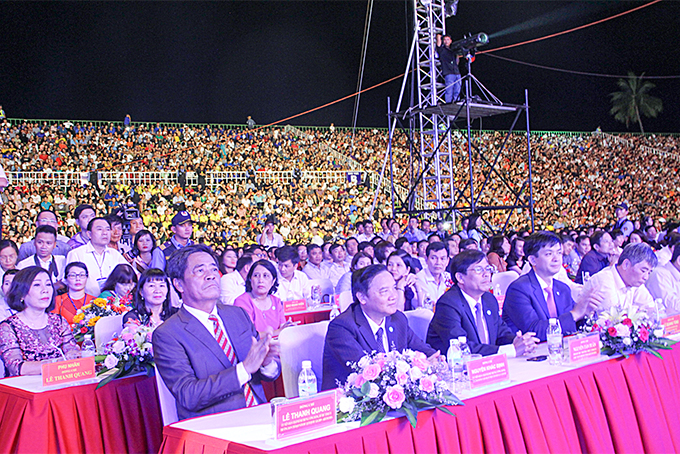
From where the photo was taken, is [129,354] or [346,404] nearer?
[346,404]

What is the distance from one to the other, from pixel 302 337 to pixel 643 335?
5.58 feet

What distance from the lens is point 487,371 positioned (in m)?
2.38

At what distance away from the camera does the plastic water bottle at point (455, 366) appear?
2.37 metres

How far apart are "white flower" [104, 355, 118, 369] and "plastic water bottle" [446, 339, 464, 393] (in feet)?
5.75

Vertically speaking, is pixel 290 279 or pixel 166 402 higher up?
pixel 290 279

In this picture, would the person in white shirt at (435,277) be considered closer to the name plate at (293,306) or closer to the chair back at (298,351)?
the name plate at (293,306)

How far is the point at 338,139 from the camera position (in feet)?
53.7

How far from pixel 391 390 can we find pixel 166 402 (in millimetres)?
1065

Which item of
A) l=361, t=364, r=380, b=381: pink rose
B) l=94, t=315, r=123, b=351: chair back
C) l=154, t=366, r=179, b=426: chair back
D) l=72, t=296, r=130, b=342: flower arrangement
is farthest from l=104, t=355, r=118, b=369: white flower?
l=361, t=364, r=380, b=381: pink rose

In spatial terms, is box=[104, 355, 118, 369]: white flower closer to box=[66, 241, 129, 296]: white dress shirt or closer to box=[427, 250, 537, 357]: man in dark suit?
box=[427, 250, 537, 357]: man in dark suit

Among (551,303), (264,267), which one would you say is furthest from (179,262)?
(551,303)

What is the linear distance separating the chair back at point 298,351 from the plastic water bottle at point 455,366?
2.34ft

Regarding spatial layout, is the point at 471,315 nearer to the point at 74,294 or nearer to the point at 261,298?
the point at 261,298

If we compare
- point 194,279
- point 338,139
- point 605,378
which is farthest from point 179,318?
point 338,139
